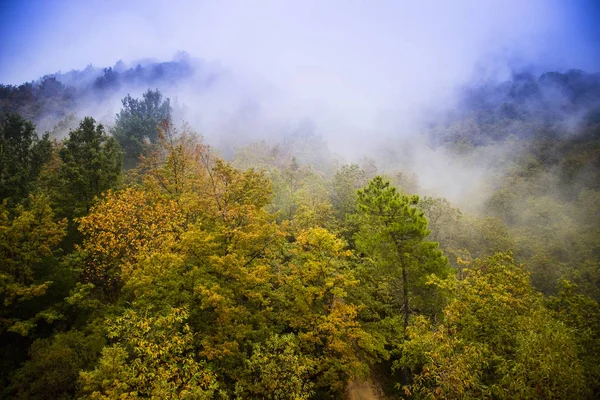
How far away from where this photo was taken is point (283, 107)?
155 metres

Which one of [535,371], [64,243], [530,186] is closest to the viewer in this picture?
[535,371]

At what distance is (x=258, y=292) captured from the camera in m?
16.8

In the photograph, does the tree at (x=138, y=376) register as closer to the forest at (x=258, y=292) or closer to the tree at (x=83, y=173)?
the forest at (x=258, y=292)

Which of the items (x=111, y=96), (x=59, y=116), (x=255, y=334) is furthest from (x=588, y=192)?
(x=111, y=96)

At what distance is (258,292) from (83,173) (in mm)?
18184

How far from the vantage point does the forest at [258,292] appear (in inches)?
436

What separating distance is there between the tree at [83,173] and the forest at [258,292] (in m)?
0.16

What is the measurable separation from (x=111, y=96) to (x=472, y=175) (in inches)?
5245

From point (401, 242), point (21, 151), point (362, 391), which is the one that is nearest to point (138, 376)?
point (401, 242)

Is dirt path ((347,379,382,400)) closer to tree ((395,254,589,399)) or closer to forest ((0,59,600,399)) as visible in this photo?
forest ((0,59,600,399))

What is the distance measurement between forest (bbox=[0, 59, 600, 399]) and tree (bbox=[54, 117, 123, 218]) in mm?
163

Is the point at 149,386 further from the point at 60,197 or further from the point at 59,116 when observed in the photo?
the point at 59,116

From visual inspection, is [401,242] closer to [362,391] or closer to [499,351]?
[499,351]

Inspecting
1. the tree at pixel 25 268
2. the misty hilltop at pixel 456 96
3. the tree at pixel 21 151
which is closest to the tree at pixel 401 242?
the tree at pixel 25 268
